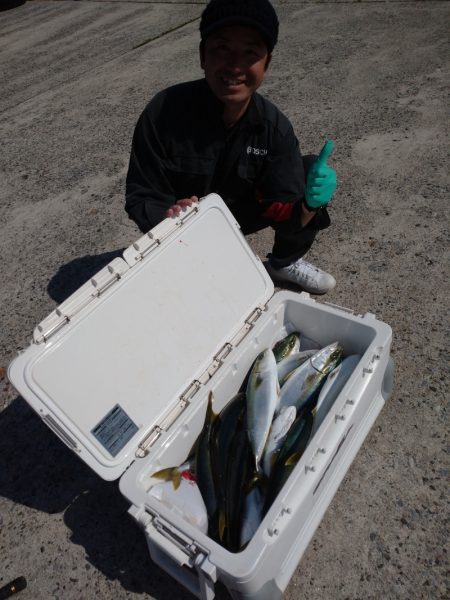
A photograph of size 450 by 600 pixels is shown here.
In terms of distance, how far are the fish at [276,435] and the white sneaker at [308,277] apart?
114 cm

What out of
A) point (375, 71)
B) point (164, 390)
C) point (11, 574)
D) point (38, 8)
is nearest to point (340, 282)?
point (164, 390)

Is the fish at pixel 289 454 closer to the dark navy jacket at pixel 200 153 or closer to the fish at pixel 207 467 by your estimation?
the fish at pixel 207 467

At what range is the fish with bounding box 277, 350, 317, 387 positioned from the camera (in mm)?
2041

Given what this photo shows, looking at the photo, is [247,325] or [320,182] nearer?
[247,325]

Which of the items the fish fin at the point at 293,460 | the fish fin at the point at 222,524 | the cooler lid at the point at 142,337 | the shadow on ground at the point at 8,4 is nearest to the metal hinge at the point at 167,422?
the cooler lid at the point at 142,337

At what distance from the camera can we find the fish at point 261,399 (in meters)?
1.78

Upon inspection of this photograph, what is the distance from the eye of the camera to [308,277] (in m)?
2.83

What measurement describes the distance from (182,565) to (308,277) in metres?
1.84

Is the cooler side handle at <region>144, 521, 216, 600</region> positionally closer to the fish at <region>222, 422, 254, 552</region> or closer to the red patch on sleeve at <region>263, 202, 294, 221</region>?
the fish at <region>222, 422, 254, 552</region>

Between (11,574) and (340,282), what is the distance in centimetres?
232

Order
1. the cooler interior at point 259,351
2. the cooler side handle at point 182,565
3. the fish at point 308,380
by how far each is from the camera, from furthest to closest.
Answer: the fish at point 308,380 < the cooler interior at point 259,351 < the cooler side handle at point 182,565

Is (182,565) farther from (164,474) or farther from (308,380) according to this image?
(308,380)

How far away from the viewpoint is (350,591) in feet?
5.59

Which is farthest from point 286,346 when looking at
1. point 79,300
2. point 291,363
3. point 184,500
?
point 79,300
